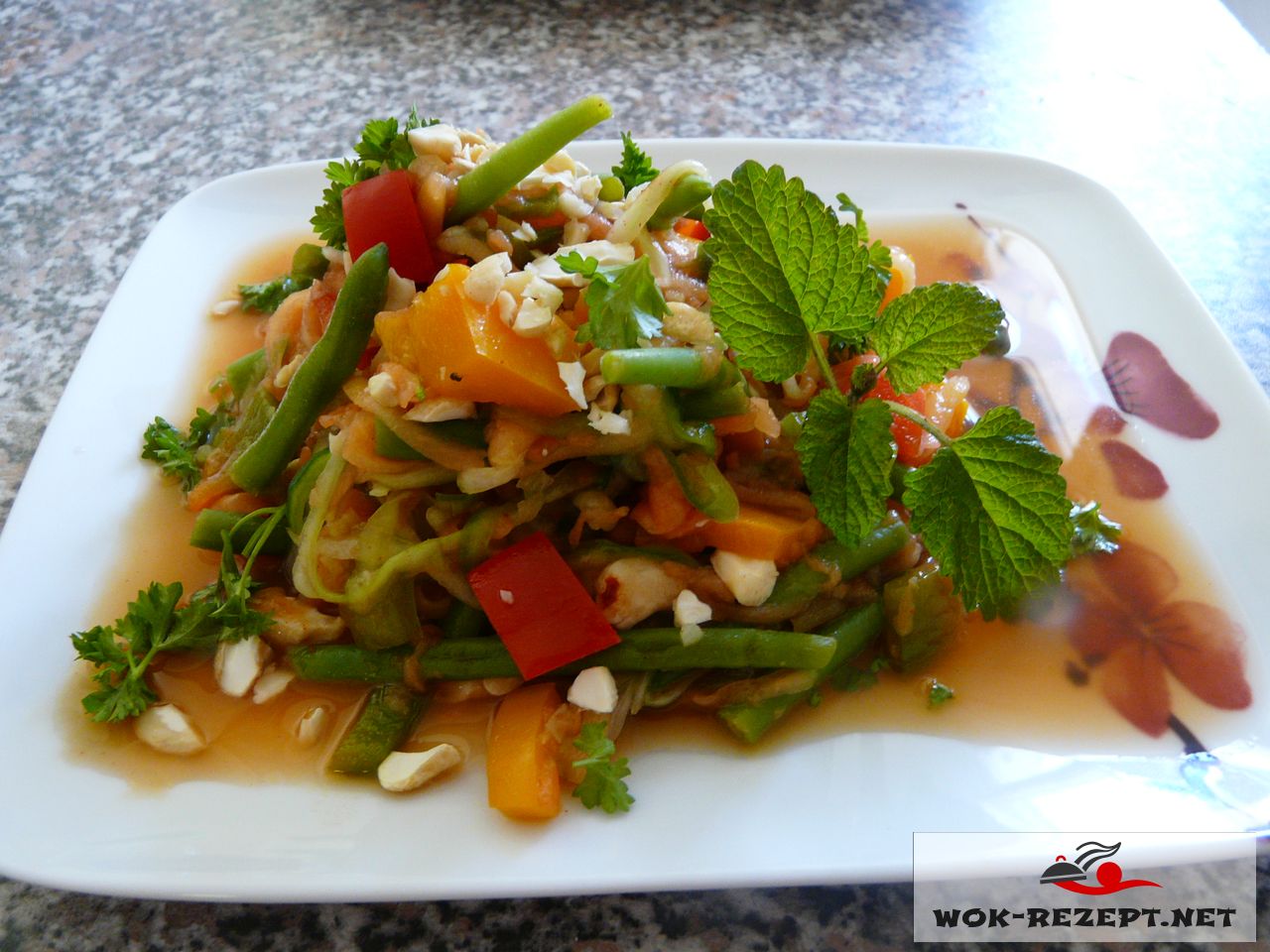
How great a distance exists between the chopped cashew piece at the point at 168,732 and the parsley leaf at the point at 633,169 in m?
1.38

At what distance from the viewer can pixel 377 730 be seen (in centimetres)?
162

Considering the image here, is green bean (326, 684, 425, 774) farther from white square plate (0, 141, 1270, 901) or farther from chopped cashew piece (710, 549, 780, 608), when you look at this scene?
chopped cashew piece (710, 549, 780, 608)

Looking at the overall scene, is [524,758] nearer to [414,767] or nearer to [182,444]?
[414,767]

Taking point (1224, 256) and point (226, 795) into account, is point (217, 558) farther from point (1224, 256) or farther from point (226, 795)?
point (1224, 256)

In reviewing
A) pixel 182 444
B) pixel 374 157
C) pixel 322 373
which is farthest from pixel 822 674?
pixel 182 444

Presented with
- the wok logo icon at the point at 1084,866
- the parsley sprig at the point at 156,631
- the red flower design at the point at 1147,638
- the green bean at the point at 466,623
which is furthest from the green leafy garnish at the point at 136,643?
the red flower design at the point at 1147,638

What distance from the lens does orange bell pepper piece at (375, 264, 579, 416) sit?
1.52m

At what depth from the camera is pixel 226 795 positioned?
1.49m

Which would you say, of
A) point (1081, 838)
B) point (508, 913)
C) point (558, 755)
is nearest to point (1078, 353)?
point (1081, 838)

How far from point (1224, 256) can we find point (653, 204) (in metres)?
2.17

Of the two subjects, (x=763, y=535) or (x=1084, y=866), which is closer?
(x=1084, y=866)

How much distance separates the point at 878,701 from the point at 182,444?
1.56 m

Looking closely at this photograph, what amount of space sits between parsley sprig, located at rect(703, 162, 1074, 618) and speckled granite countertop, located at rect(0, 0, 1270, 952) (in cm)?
141

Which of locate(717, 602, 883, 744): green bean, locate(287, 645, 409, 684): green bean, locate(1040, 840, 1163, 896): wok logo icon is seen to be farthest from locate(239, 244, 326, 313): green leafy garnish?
locate(1040, 840, 1163, 896): wok logo icon
